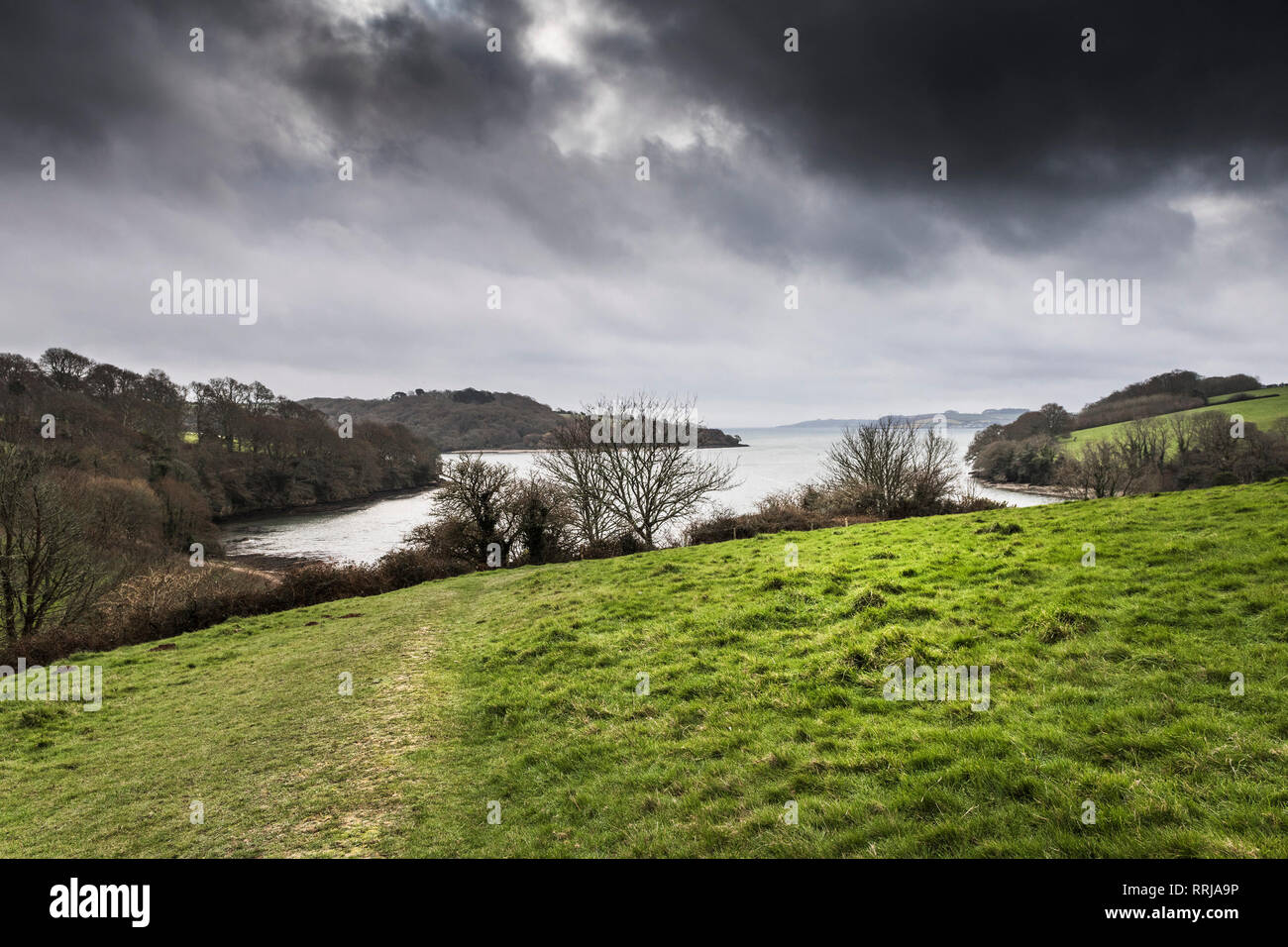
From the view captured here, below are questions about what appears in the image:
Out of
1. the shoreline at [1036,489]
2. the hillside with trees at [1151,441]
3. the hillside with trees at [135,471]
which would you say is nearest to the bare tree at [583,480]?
the hillside with trees at [135,471]

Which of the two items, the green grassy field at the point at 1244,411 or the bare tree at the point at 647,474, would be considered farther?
the green grassy field at the point at 1244,411

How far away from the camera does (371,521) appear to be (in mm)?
63250

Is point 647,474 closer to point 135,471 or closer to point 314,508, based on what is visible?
point 135,471

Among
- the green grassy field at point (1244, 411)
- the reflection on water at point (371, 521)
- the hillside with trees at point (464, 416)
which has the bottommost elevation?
the reflection on water at point (371, 521)

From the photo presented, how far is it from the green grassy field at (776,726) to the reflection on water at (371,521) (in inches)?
1164

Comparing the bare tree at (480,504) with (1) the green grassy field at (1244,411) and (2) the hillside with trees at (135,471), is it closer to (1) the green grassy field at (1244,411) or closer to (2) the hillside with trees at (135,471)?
(2) the hillside with trees at (135,471)

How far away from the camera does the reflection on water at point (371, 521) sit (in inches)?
1868

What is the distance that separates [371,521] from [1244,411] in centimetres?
10862
